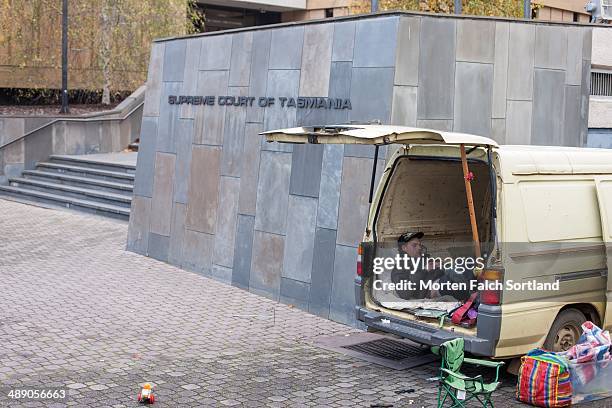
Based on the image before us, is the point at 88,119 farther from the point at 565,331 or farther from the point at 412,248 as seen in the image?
the point at 565,331

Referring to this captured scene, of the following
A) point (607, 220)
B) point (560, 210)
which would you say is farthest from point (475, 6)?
point (560, 210)

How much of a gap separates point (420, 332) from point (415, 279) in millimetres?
993

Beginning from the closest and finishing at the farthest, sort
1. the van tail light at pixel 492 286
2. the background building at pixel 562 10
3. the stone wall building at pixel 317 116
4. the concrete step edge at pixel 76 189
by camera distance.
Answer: the van tail light at pixel 492 286
the stone wall building at pixel 317 116
the concrete step edge at pixel 76 189
the background building at pixel 562 10

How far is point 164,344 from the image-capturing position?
30.3 ft

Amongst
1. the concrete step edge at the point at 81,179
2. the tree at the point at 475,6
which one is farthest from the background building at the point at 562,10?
the concrete step edge at the point at 81,179

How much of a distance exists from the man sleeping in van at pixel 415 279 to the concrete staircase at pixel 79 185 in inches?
375

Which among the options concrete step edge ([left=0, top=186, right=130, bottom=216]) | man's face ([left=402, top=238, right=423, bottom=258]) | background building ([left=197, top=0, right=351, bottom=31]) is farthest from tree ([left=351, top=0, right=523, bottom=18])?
man's face ([left=402, top=238, right=423, bottom=258])

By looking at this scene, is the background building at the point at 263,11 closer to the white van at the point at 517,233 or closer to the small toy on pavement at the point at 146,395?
the white van at the point at 517,233

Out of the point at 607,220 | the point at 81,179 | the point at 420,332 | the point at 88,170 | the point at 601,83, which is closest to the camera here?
the point at 420,332

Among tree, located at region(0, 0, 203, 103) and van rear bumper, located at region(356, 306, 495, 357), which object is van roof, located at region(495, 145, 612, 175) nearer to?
van rear bumper, located at region(356, 306, 495, 357)

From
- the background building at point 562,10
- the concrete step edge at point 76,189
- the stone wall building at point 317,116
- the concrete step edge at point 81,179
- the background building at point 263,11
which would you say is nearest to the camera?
the stone wall building at point 317,116

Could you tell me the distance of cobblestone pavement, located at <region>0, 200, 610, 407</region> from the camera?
7680mm

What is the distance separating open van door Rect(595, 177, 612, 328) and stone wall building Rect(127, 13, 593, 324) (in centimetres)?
243

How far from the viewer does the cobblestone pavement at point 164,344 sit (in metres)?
7.68
